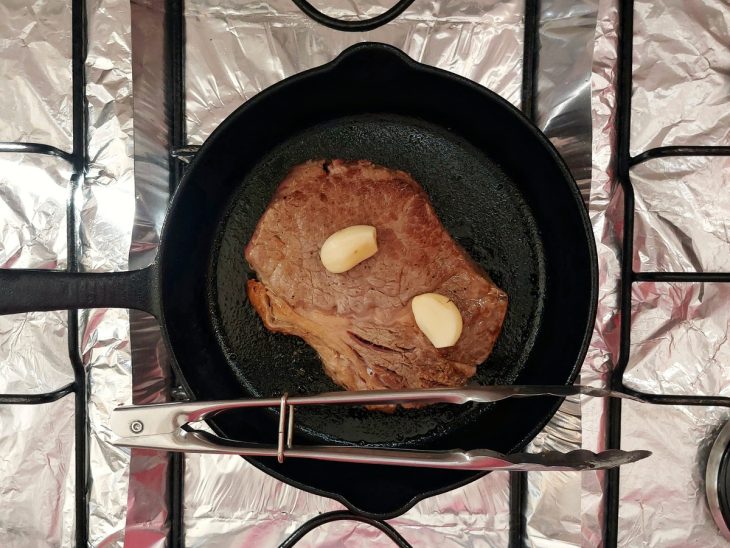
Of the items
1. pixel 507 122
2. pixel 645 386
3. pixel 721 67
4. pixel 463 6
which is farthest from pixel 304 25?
pixel 645 386

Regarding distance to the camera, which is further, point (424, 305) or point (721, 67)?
point (721, 67)

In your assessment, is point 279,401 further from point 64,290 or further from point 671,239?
point 671,239

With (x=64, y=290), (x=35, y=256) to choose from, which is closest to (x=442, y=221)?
(x=64, y=290)

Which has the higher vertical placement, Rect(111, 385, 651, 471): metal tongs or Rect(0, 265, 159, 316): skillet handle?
Rect(0, 265, 159, 316): skillet handle

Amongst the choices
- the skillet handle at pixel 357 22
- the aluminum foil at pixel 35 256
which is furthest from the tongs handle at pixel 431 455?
the skillet handle at pixel 357 22

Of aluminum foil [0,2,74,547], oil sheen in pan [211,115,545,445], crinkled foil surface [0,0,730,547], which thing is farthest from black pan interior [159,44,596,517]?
aluminum foil [0,2,74,547]

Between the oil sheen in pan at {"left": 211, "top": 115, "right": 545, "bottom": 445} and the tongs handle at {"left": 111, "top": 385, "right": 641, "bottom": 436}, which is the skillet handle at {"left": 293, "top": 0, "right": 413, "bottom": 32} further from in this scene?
the tongs handle at {"left": 111, "top": 385, "right": 641, "bottom": 436}

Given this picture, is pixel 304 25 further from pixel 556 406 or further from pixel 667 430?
pixel 667 430
